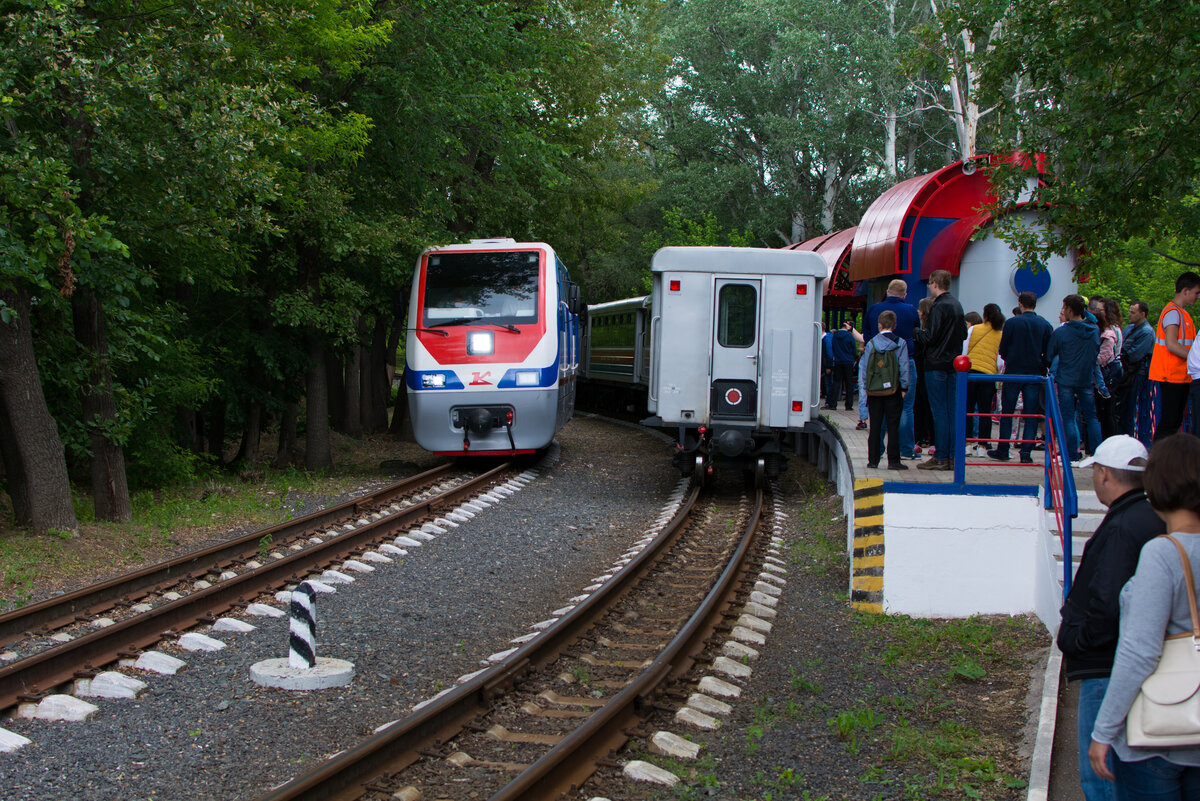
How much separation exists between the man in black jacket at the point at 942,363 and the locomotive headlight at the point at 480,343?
6827 millimetres

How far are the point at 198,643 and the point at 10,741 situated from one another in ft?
5.53

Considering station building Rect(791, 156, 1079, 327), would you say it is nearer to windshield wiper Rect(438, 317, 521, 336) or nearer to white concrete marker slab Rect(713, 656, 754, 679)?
windshield wiper Rect(438, 317, 521, 336)

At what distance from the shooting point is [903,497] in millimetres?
8117

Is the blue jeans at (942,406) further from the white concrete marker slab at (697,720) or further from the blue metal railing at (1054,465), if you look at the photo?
the white concrete marker slab at (697,720)

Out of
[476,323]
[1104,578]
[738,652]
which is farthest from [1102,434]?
[1104,578]

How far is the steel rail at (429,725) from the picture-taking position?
452 centimetres

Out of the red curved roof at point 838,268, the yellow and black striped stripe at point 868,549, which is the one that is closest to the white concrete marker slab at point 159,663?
the yellow and black striped stripe at point 868,549

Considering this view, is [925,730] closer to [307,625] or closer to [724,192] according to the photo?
[307,625]

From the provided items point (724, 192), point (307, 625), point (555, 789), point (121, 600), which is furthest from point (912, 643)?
point (724, 192)

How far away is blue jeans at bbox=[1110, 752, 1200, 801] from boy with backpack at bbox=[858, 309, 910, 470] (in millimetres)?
6641

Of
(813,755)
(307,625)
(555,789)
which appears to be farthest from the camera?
(307,625)

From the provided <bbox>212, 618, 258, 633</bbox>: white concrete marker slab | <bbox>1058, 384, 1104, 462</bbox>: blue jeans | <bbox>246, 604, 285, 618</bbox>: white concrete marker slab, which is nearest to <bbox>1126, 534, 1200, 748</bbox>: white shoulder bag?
<bbox>212, 618, 258, 633</bbox>: white concrete marker slab

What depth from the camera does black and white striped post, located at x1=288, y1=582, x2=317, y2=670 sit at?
6258 mm

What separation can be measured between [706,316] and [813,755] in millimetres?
8517
